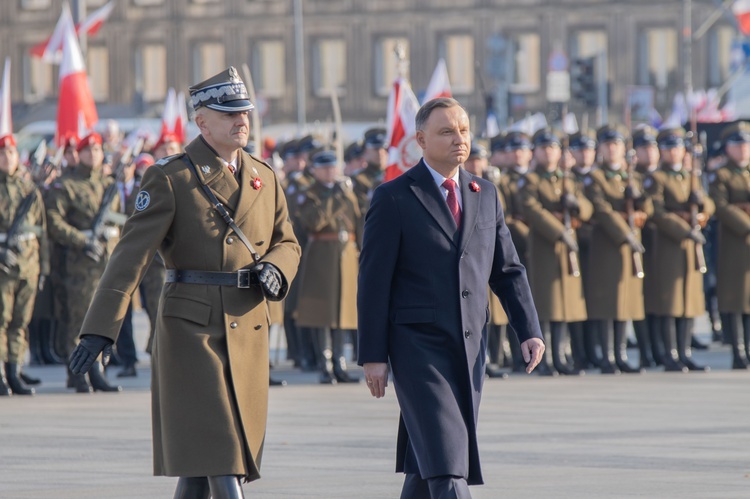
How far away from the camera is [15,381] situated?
13.0 m

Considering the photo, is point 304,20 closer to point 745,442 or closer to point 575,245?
point 575,245

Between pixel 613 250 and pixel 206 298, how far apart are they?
8.13 m

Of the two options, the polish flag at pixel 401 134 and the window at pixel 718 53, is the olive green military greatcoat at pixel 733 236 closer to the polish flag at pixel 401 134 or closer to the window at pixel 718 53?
the polish flag at pixel 401 134

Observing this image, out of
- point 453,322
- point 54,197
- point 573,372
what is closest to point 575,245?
point 573,372

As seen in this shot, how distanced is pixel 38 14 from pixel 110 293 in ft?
186

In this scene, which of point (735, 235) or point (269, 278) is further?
point (735, 235)

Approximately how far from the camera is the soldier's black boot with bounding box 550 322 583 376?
1411cm

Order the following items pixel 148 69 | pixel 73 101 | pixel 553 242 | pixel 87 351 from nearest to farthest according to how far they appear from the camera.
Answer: pixel 87 351, pixel 553 242, pixel 73 101, pixel 148 69

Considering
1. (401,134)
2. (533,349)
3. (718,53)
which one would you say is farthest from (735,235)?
(718,53)

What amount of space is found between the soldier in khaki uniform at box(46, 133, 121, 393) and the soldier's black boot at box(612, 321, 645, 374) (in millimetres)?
4217

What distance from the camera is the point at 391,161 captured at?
1437 centimetres

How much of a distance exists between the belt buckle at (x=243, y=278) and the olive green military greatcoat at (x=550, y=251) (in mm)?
7463

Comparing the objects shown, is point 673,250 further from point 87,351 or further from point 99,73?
point 99,73

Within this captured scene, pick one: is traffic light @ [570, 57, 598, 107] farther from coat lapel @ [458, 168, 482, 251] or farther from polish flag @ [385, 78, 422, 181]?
coat lapel @ [458, 168, 482, 251]
